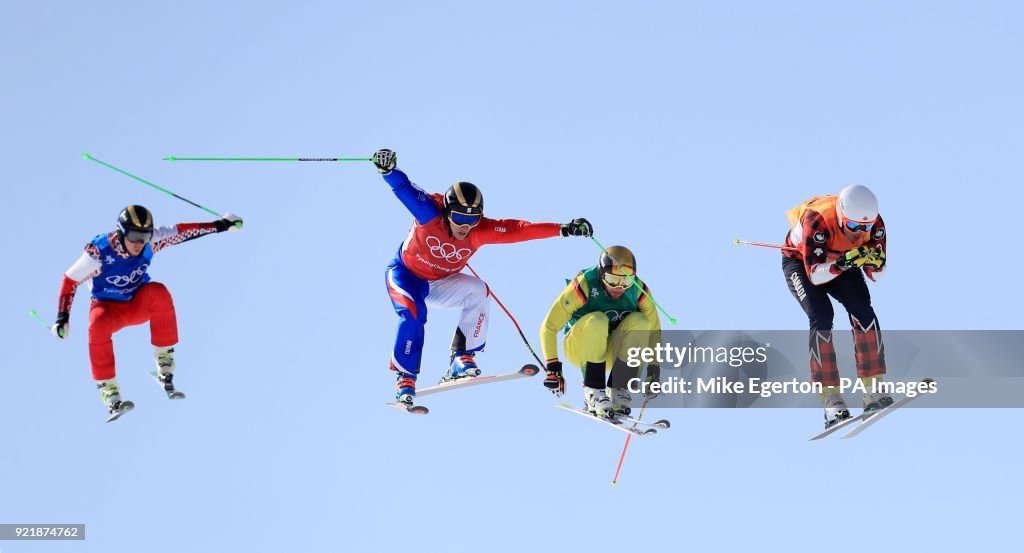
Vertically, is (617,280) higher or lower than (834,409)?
higher

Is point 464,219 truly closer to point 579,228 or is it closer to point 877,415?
point 579,228

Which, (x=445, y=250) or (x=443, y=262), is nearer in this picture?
(x=445, y=250)

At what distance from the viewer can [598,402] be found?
21.7m

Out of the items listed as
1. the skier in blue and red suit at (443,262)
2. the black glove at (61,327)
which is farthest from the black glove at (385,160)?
the black glove at (61,327)

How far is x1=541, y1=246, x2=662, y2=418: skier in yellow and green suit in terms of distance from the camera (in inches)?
848

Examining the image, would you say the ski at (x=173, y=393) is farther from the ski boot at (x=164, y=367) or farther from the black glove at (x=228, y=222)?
the black glove at (x=228, y=222)

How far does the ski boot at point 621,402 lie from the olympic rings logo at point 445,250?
2.52m

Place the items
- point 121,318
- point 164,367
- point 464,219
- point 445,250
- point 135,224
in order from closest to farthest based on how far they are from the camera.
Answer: point 135,224, point 121,318, point 164,367, point 464,219, point 445,250

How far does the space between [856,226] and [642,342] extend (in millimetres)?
2907

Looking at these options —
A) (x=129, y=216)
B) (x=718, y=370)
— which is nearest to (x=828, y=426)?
(x=718, y=370)

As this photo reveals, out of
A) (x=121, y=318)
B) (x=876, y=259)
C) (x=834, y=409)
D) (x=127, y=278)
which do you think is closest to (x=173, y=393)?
(x=121, y=318)

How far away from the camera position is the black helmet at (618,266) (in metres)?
21.4

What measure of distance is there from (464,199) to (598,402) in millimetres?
2952

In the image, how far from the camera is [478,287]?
2234cm
